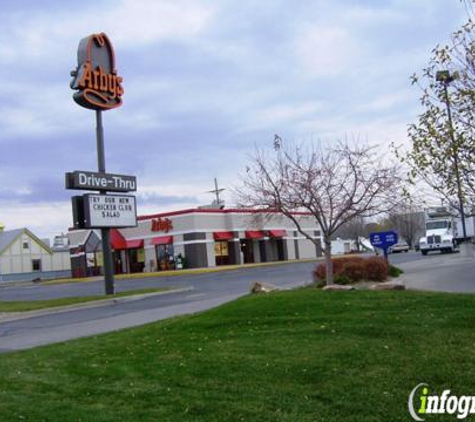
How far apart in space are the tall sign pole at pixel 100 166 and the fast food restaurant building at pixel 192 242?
72.3 ft

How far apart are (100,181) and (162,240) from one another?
27.7 m

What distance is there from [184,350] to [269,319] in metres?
2.23

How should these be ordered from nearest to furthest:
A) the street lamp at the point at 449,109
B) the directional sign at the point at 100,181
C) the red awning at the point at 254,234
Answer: the street lamp at the point at 449,109 < the directional sign at the point at 100,181 < the red awning at the point at 254,234

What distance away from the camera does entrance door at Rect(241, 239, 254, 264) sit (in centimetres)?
5843

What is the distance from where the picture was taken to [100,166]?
26938mm

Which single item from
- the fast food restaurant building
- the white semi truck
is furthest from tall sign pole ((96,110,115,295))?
the white semi truck

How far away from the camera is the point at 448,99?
9.25 meters

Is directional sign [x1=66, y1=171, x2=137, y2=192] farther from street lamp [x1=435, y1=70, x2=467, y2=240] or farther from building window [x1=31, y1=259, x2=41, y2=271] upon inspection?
building window [x1=31, y1=259, x2=41, y2=271]

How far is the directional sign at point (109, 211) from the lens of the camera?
86.3 feet

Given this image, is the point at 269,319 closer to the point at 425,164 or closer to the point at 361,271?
the point at 425,164

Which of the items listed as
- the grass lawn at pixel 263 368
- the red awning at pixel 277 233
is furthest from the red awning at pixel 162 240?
the grass lawn at pixel 263 368

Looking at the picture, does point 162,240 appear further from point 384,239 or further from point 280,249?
point 384,239

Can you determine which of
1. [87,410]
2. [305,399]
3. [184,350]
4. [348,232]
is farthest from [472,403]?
[348,232]

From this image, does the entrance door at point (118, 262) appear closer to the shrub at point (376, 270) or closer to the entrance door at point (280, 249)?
the entrance door at point (280, 249)
